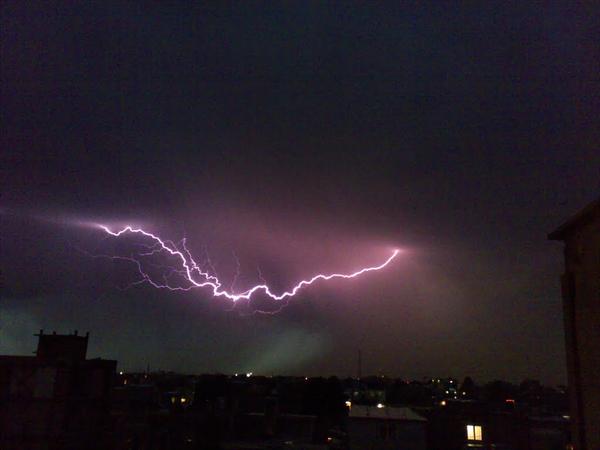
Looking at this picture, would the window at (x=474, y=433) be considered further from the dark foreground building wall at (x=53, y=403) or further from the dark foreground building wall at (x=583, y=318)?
the dark foreground building wall at (x=53, y=403)

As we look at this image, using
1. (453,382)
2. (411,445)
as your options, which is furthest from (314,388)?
(453,382)

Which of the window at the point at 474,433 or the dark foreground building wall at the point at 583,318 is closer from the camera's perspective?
the dark foreground building wall at the point at 583,318

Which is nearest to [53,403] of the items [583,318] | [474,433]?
[583,318]

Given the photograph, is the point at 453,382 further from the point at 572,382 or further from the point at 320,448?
the point at 572,382

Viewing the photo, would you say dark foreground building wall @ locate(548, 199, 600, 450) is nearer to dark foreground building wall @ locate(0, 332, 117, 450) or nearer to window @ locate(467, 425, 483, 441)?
window @ locate(467, 425, 483, 441)

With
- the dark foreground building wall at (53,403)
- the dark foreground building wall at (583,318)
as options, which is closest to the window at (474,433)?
the dark foreground building wall at (583,318)

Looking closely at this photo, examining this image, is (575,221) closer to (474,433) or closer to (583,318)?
A: (583,318)
